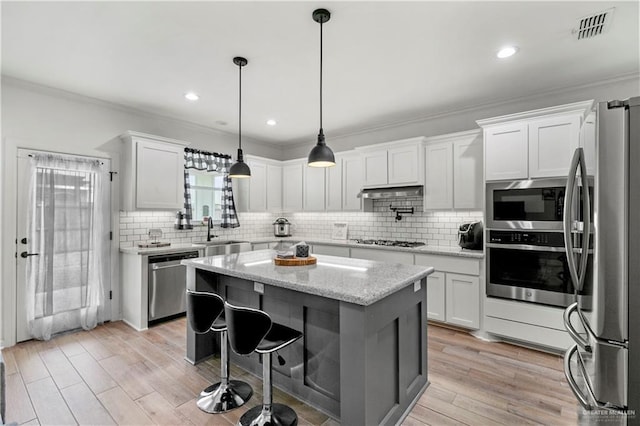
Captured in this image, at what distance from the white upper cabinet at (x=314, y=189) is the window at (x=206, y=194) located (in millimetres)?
1520

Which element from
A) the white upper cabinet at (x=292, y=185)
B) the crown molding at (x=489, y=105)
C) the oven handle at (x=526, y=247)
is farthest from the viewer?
the white upper cabinet at (x=292, y=185)

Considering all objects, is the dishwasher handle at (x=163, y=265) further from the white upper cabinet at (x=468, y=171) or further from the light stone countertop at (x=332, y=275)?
the white upper cabinet at (x=468, y=171)

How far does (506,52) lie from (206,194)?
449cm

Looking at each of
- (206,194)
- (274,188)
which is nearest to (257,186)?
(274,188)

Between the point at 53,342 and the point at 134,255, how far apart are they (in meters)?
1.19

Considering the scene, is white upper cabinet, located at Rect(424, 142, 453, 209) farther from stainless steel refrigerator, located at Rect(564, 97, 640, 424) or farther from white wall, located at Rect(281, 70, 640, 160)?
stainless steel refrigerator, located at Rect(564, 97, 640, 424)

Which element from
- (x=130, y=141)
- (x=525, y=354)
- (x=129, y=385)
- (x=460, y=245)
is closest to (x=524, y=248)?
(x=460, y=245)

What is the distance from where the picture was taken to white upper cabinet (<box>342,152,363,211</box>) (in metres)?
4.94

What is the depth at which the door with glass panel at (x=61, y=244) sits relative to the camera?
11.0 feet

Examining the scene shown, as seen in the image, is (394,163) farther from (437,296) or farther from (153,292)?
(153,292)

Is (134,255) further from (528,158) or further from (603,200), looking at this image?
(528,158)

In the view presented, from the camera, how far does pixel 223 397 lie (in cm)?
232

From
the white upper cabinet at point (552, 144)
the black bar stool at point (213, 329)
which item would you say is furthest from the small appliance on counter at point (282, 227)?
the white upper cabinet at point (552, 144)

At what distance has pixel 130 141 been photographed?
3965mm
